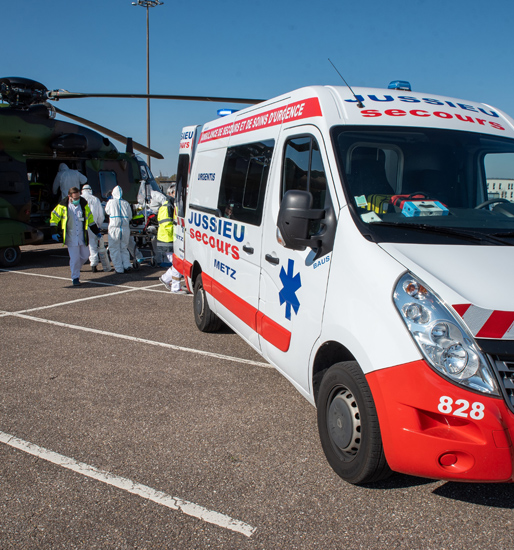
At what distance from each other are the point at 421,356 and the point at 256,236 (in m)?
2.02

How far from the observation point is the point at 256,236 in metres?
4.18

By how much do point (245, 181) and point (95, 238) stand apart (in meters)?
7.14

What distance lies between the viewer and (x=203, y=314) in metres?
6.20

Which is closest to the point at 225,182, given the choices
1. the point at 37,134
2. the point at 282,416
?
the point at 282,416

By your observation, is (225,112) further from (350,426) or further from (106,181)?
(106,181)

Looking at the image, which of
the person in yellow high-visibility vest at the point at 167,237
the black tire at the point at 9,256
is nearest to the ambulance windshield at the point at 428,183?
the person in yellow high-visibility vest at the point at 167,237

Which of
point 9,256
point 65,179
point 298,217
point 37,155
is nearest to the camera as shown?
point 298,217

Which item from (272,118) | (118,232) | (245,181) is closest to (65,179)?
(118,232)

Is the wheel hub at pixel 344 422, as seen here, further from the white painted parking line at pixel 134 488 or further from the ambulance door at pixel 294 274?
the white painted parking line at pixel 134 488

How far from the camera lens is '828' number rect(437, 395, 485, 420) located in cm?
237

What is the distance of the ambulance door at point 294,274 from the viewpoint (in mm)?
3268

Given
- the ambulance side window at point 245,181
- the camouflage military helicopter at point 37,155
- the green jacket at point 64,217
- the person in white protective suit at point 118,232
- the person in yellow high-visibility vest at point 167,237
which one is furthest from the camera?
the camouflage military helicopter at point 37,155

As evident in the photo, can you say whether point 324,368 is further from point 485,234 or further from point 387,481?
point 485,234

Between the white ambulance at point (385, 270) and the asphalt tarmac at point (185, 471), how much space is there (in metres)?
0.30
